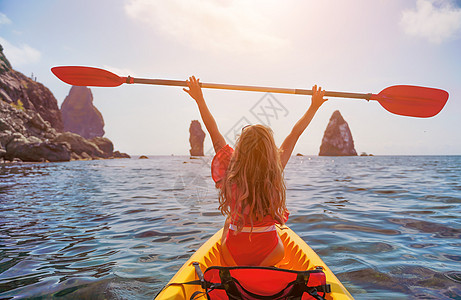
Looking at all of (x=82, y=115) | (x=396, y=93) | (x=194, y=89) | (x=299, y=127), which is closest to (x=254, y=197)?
(x=299, y=127)

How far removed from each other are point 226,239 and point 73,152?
51742 mm

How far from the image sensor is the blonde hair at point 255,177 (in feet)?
7.06

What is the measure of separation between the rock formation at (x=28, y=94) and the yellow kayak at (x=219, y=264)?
51.5 metres

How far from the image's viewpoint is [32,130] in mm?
40375

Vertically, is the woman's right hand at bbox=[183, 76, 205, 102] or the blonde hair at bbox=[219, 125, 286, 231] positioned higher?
the woman's right hand at bbox=[183, 76, 205, 102]

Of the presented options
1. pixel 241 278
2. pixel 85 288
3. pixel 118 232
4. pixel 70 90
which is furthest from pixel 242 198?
pixel 70 90

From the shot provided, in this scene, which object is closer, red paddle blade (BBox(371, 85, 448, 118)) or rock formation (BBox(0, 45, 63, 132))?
red paddle blade (BBox(371, 85, 448, 118))

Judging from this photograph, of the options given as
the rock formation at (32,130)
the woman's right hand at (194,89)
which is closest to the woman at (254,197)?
the woman's right hand at (194,89)

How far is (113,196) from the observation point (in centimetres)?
936

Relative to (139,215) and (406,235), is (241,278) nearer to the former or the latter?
(406,235)

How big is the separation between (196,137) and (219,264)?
273 ft

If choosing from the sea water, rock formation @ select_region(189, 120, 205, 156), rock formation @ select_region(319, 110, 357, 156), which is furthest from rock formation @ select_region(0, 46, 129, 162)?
rock formation @ select_region(319, 110, 357, 156)

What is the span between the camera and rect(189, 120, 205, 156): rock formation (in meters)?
83.9

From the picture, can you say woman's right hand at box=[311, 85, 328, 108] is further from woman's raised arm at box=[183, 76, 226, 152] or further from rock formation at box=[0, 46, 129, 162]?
rock formation at box=[0, 46, 129, 162]
